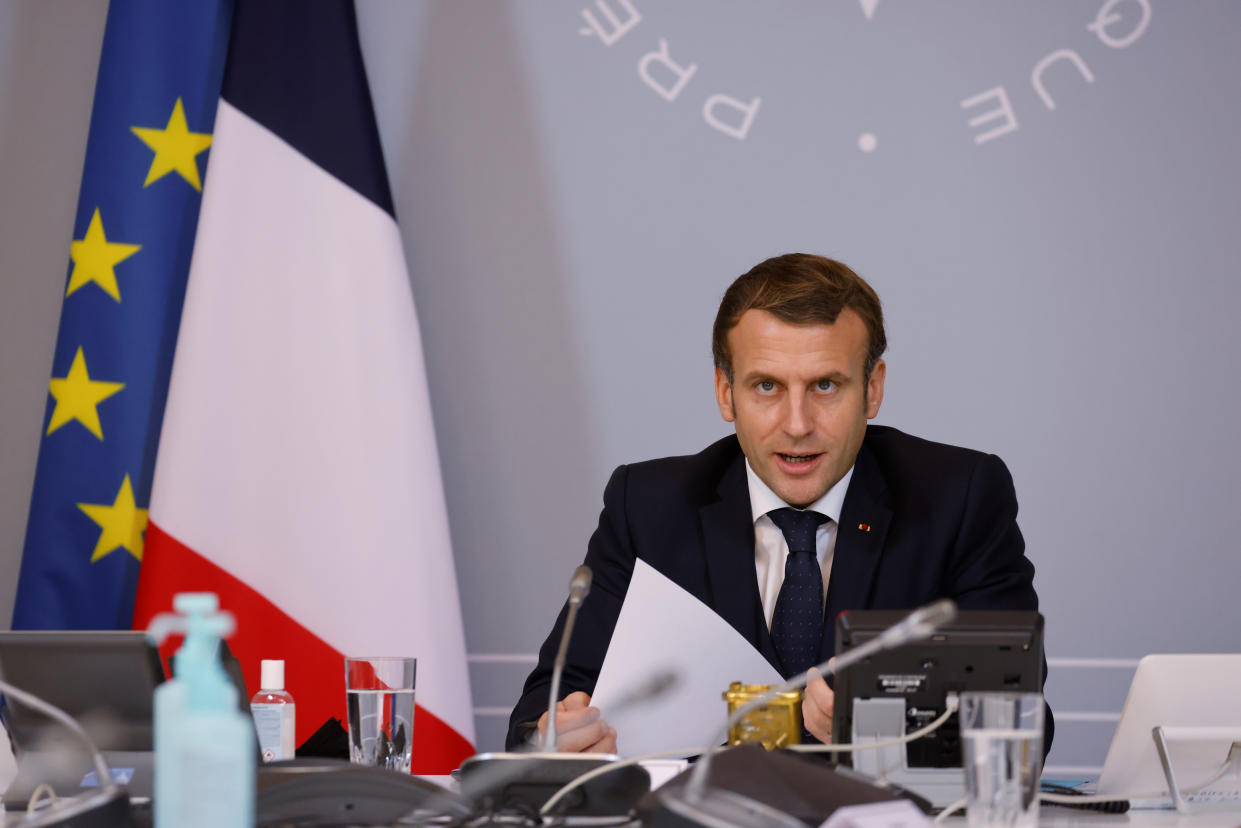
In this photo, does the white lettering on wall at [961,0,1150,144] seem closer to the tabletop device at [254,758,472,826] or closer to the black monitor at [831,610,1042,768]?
the black monitor at [831,610,1042,768]

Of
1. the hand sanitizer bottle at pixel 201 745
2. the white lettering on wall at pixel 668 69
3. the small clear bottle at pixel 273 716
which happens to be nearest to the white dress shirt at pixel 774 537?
the small clear bottle at pixel 273 716

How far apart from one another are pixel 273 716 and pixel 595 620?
68cm

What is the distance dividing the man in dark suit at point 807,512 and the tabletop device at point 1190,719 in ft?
1.85

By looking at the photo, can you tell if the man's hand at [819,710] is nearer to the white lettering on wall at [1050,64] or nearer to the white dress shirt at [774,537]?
the white dress shirt at [774,537]

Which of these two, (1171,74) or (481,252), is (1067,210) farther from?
(481,252)

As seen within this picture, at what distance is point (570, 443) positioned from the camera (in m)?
3.06

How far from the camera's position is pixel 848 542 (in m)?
2.15

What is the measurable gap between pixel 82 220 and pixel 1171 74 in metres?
2.53

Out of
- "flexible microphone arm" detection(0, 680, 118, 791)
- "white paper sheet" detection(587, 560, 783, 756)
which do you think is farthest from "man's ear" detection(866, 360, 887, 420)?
"flexible microphone arm" detection(0, 680, 118, 791)

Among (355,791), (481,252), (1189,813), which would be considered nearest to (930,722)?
(1189,813)

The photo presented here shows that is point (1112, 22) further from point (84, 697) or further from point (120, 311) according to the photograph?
point (84, 697)

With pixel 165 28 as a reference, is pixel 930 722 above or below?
below

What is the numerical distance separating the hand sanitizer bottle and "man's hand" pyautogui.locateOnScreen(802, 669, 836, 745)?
0.88m

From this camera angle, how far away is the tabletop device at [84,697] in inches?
51.5
